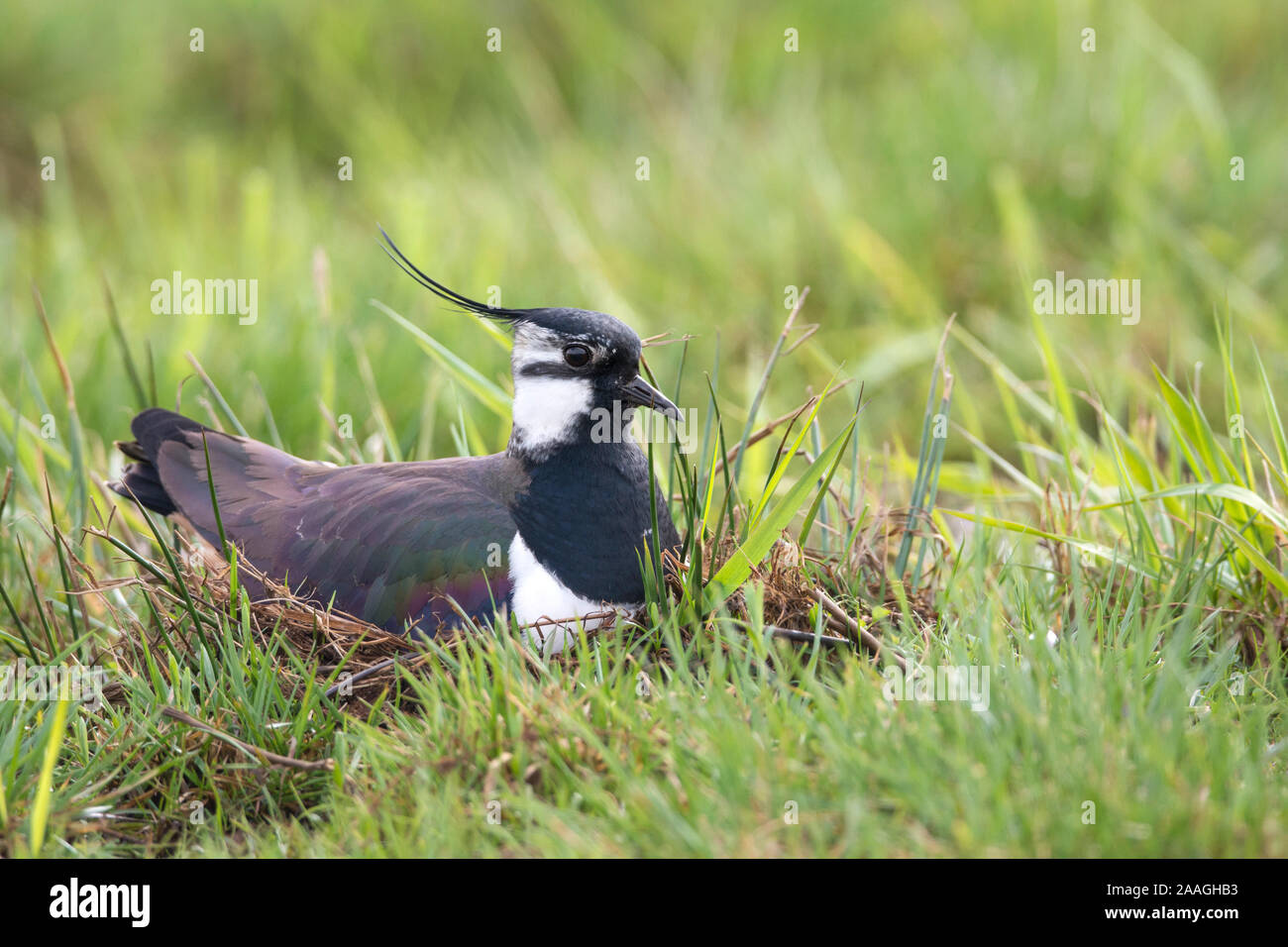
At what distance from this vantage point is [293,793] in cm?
279

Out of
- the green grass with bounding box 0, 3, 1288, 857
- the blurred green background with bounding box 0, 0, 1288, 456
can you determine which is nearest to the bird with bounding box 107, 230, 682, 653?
the green grass with bounding box 0, 3, 1288, 857

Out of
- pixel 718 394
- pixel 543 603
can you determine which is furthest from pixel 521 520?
pixel 718 394

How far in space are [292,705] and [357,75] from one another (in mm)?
6554

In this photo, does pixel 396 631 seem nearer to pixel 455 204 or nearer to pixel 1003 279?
pixel 1003 279

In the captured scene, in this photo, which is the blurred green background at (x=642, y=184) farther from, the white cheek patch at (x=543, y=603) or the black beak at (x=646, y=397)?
the white cheek patch at (x=543, y=603)

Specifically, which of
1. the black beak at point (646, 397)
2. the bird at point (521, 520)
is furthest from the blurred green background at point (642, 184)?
the black beak at point (646, 397)

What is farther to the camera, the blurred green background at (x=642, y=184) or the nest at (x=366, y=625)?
the blurred green background at (x=642, y=184)

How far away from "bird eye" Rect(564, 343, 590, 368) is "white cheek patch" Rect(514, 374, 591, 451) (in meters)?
0.04

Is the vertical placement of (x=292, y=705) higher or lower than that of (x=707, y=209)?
lower

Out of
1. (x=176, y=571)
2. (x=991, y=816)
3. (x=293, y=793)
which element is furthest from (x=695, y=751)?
(x=176, y=571)

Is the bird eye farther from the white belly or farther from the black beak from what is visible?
the white belly

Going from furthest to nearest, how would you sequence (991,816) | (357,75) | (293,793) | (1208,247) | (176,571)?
(357,75) < (1208,247) < (176,571) < (293,793) < (991,816)

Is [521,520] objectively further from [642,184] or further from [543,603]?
[642,184]

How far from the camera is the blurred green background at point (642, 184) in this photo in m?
5.58
